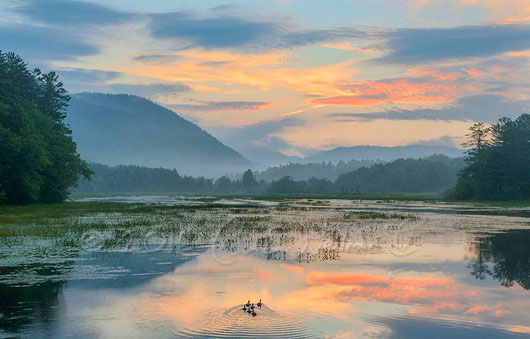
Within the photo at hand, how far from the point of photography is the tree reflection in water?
2500 centimetres

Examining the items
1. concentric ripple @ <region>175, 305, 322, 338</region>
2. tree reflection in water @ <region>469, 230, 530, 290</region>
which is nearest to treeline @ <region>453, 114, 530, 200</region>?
tree reflection in water @ <region>469, 230, 530, 290</region>

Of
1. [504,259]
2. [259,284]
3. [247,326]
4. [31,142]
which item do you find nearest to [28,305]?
[247,326]

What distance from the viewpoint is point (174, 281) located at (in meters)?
22.7

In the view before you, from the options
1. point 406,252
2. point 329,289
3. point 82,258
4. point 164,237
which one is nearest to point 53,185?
point 164,237

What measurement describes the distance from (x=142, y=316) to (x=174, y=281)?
5.77m

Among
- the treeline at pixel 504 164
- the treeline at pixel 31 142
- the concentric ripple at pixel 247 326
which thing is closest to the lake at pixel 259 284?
the concentric ripple at pixel 247 326

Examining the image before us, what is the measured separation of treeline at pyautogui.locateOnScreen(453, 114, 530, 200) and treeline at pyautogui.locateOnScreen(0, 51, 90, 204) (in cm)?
8301

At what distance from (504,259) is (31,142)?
60.2 meters

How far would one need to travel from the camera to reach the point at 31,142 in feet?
227

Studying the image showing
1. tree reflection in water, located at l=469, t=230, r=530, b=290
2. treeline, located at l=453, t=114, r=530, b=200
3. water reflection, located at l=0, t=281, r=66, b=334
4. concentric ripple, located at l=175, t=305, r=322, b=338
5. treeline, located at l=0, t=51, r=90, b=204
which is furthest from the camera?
treeline, located at l=453, t=114, r=530, b=200

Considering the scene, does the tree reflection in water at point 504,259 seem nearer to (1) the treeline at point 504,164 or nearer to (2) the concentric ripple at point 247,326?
(2) the concentric ripple at point 247,326

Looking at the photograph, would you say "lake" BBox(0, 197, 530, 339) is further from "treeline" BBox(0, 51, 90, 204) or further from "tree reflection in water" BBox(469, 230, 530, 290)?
"treeline" BBox(0, 51, 90, 204)

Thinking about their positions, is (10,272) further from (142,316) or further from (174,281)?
(142,316)

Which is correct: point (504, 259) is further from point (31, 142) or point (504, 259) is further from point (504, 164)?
point (504, 164)
